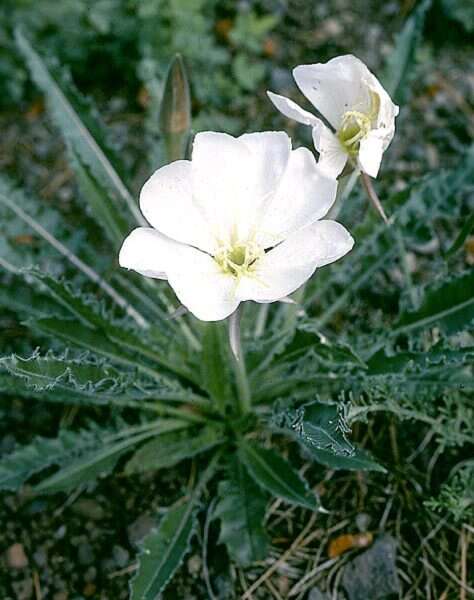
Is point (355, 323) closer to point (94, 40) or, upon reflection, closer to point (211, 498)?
point (211, 498)

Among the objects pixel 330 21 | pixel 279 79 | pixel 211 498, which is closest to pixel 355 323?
pixel 211 498

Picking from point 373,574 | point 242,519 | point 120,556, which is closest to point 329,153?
point 242,519

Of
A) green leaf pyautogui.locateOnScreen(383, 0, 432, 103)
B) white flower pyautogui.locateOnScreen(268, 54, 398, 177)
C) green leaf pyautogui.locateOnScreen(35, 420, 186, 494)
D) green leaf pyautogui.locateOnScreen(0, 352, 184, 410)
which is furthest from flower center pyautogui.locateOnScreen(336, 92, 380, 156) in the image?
green leaf pyautogui.locateOnScreen(35, 420, 186, 494)

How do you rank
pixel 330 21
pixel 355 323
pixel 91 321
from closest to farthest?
1. pixel 91 321
2. pixel 355 323
3. pixel 330 21

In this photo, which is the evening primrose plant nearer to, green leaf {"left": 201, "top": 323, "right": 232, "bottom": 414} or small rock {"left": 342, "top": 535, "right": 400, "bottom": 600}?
green leaf {"left": 201, "top": 323, "right": 232, "bottom": 414}

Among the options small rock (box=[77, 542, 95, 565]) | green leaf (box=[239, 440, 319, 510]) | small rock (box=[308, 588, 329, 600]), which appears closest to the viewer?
green leaf (box=[239, 440, 319, 510])

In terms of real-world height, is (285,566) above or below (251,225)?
below
